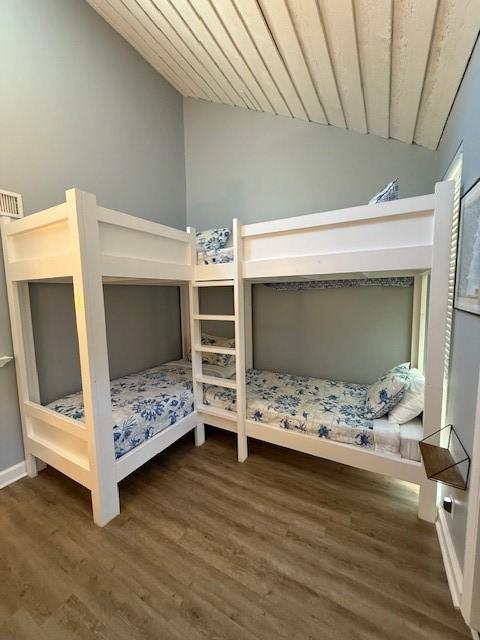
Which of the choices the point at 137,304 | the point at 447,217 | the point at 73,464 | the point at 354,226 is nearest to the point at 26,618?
Answer: the point at 73,464

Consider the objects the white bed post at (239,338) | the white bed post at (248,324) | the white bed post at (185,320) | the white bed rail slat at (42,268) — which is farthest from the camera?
the white bed post at (185,320)

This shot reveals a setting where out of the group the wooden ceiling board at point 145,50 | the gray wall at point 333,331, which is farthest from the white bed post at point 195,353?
the wooden ceiling board at point 145,50

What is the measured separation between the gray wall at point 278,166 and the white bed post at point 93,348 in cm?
198

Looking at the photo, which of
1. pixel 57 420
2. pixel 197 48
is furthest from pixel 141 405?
pixel 197 48

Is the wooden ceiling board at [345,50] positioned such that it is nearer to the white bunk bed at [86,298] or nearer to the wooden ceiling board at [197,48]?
the wooden ceiling board at [197,48]

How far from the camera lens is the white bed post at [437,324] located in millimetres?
1347

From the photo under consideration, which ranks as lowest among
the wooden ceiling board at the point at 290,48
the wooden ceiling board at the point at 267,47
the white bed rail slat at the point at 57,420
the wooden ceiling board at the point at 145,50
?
the white bed rail slat at the point at 57,420

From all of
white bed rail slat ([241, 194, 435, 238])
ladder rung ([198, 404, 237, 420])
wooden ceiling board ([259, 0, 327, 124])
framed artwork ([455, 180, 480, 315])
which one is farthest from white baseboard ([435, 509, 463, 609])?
wooden ceiling board ([259, 0, 327, 124])

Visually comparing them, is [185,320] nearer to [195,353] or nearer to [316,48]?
[195,353]

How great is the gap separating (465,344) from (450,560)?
1030 mm

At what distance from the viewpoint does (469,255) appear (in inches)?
45.9

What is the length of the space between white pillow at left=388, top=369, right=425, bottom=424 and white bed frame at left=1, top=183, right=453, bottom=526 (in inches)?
8.9

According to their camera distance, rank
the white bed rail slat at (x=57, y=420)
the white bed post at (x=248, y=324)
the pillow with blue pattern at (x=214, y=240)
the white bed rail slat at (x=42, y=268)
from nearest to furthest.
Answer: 1. the white bed rail slat at (x=42, y=268)
2. the white bed rail slat at (x=57, y=420)
3. the pillow with blue pattern at (x=214, y=240)
4. the white bed post at (x=248, y=324)

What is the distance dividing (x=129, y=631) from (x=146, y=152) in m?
3.65
